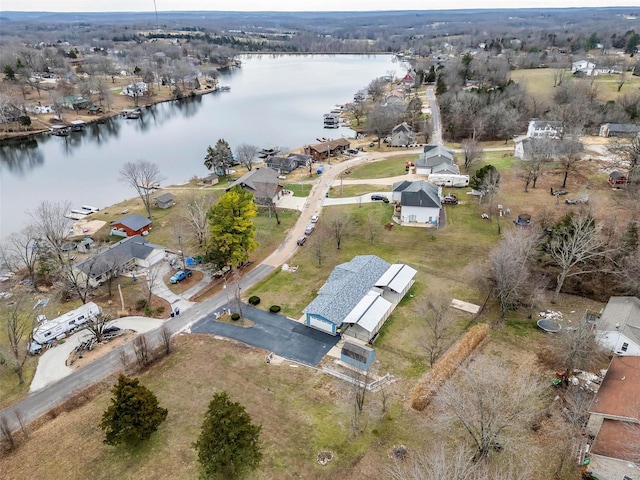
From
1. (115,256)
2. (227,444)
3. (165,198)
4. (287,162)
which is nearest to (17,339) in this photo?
(115,256)

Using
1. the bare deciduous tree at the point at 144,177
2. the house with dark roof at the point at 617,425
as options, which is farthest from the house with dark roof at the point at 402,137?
the house with dark roof at the point at 617,425

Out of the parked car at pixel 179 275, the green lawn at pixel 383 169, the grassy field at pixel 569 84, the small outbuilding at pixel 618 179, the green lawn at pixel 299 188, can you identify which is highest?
the grassy field at pixel 569 84

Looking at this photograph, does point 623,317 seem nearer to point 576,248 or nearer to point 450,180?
point 576,248

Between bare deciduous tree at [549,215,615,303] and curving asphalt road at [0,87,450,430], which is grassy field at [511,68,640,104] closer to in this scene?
bare deciduous tree at [549,215,615,303]

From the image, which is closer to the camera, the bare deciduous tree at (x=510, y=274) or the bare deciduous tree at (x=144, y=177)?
the bare deciduous tree at (x=510, y=274)

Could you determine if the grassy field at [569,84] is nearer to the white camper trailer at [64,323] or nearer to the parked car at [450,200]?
the parked car at [450,200]

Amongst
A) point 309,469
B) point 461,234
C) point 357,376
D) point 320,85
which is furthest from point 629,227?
point 320,85
